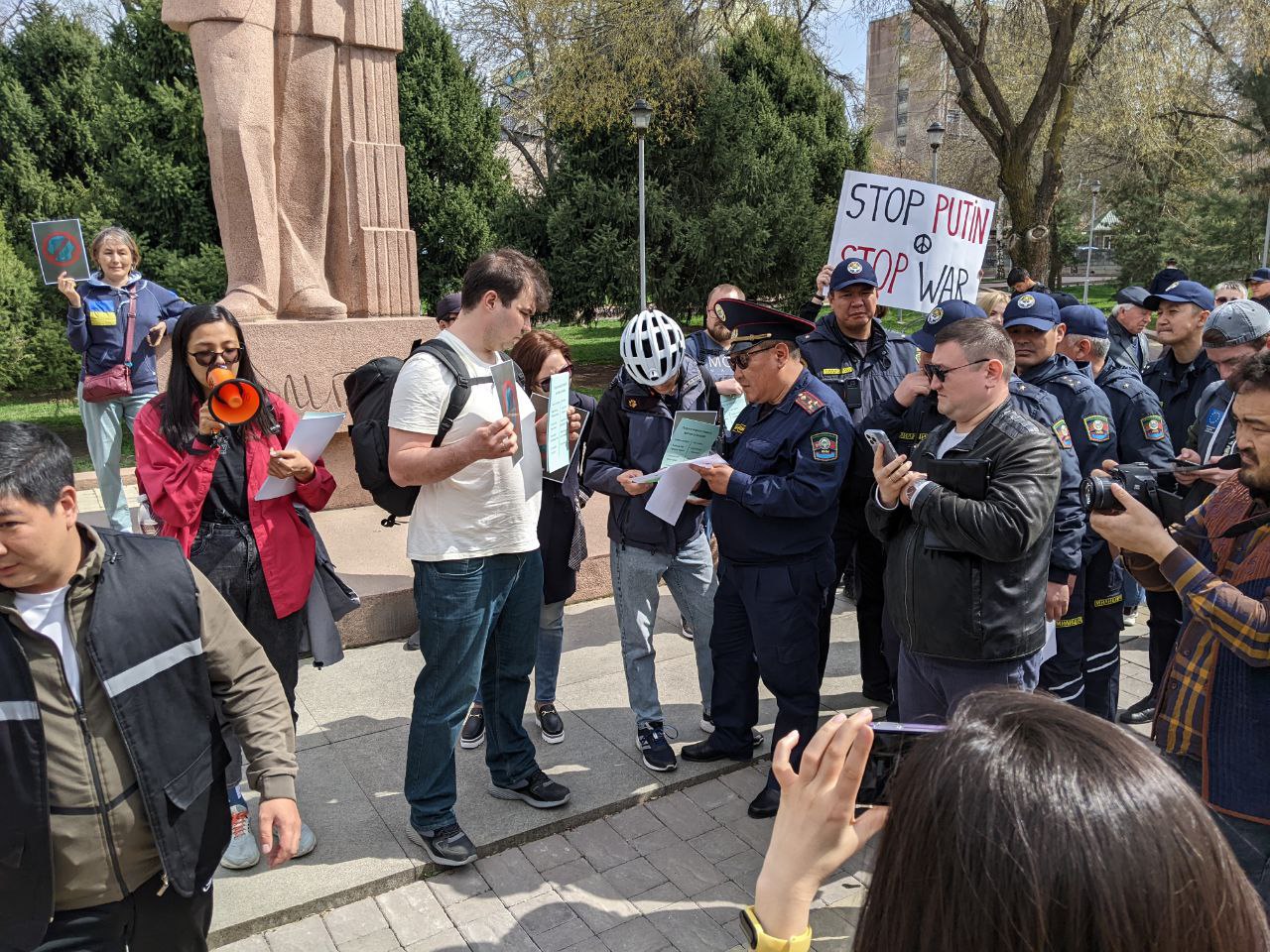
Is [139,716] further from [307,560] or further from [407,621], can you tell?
[407,621]

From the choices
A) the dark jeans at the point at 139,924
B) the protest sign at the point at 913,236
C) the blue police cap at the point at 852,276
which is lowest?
the dark jeans at the point at 139,924

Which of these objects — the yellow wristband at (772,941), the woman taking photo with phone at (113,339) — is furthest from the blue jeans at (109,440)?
the yellow wristband at (772,941)

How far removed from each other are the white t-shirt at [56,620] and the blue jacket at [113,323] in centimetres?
500

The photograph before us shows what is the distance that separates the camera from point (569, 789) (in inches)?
150

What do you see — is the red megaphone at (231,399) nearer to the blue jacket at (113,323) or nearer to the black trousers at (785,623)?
the black trousers at (785,623)

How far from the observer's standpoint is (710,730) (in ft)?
14.3

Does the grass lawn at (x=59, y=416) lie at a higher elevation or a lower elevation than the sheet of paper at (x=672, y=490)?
lower

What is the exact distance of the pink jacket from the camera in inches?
120

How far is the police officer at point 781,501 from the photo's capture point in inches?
138

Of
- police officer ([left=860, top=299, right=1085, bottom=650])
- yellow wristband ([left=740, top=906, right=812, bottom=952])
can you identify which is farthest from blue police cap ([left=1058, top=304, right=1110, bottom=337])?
yellow wristband ([left=740, top=906, right=812, bottom=952])

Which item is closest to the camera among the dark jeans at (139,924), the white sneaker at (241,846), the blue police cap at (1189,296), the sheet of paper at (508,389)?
the dark jeans at (139,924)

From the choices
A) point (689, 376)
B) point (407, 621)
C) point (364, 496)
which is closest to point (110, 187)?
point (364, 496)

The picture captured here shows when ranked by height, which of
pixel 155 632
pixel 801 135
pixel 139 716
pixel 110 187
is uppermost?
pixel 801 135

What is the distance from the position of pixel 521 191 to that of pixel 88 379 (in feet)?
43.5
